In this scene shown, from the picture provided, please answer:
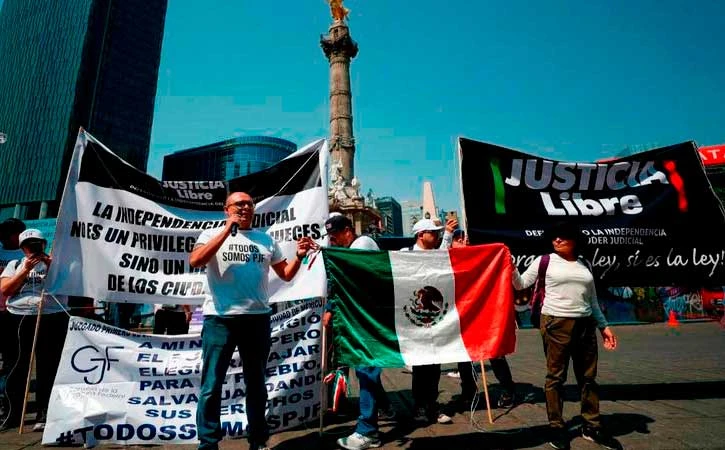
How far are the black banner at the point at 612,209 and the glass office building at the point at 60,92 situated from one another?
74373 millimetres

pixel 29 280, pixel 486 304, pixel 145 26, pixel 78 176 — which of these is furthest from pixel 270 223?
pixel 145 26

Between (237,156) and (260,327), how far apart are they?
299 feet

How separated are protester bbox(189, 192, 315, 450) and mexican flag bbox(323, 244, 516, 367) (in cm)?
73

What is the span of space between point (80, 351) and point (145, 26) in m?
93.9

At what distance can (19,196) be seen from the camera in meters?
64.4

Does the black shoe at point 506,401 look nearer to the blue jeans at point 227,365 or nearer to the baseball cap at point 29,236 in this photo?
the blue jeans at point 227,365

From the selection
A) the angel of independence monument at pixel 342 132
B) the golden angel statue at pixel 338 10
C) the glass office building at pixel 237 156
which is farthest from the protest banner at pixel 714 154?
the glass office building at pixel 237 156

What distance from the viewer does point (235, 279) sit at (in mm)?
3066

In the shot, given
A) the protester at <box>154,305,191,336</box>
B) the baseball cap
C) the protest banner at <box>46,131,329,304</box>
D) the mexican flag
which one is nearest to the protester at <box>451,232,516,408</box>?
the mexican flag

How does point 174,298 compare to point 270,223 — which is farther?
point 270,223

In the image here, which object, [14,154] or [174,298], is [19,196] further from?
[174,298]

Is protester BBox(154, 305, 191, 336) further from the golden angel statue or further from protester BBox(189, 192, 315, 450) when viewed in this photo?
the golden angel statue

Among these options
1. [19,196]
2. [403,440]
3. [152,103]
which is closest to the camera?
[403,440]

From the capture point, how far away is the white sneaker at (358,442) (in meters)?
3.20
